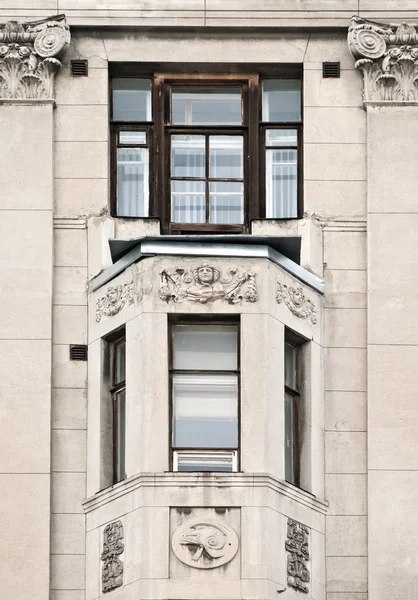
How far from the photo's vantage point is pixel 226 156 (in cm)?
4178

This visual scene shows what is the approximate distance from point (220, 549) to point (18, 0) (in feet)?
31.4

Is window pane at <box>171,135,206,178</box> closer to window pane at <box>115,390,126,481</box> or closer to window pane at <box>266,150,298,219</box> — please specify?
window pane at <box>266,150,298,219</box>

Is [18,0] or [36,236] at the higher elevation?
[18,0]

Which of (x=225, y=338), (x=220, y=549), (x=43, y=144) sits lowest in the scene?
(x=220, y=549)

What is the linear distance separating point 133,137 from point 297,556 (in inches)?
293

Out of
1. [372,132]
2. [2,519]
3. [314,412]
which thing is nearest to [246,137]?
[372,132]

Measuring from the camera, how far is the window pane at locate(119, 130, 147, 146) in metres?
41.7

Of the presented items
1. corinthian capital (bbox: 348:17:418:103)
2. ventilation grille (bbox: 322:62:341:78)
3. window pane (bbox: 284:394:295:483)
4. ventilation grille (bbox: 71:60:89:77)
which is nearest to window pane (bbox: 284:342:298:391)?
window pane (bbox: 284:394:295:483)

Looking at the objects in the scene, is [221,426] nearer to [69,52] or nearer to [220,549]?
[220,549]

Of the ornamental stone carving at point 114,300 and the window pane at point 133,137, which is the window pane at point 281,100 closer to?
the window pane at point 133,137

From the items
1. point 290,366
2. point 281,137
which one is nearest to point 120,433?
point 290,366

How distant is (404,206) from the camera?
40.7 m

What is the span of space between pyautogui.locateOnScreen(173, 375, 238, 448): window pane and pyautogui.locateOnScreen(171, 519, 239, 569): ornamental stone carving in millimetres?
1524

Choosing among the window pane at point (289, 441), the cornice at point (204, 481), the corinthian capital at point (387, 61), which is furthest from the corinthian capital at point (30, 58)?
the cornice at point (204, 481)
